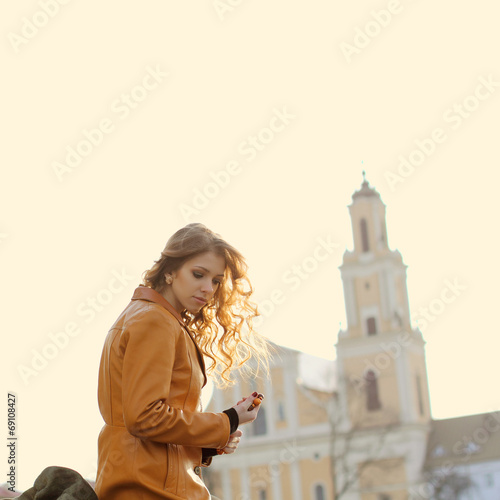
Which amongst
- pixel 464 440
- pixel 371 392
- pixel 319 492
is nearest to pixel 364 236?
pixel 371 392

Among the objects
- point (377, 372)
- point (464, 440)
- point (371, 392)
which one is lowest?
point (464, 440)

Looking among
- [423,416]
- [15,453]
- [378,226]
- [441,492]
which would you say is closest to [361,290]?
[378,226]

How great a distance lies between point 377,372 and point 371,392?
0.91m

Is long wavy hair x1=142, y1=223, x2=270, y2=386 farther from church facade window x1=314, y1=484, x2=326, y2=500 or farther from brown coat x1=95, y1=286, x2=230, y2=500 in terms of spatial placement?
church facade window x1=314, y1=484, x2=326, y2=500

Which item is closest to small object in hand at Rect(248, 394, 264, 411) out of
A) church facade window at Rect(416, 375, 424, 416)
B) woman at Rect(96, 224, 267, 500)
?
woman at Rect(96, 224, 267, 500)

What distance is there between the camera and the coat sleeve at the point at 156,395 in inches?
95.6

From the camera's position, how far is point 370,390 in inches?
1690

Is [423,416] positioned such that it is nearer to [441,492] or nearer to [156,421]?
[441,492]

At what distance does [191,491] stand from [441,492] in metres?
39.9

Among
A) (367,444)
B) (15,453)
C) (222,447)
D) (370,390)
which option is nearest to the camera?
(222,447)

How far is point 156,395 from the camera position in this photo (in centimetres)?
244

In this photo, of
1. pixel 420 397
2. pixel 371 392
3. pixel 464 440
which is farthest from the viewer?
pixel 420 397

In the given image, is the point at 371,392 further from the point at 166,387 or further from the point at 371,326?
the point at 166,387

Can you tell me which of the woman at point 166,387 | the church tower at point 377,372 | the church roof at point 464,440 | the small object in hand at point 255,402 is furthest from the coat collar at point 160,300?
the church roof at point 464,440
